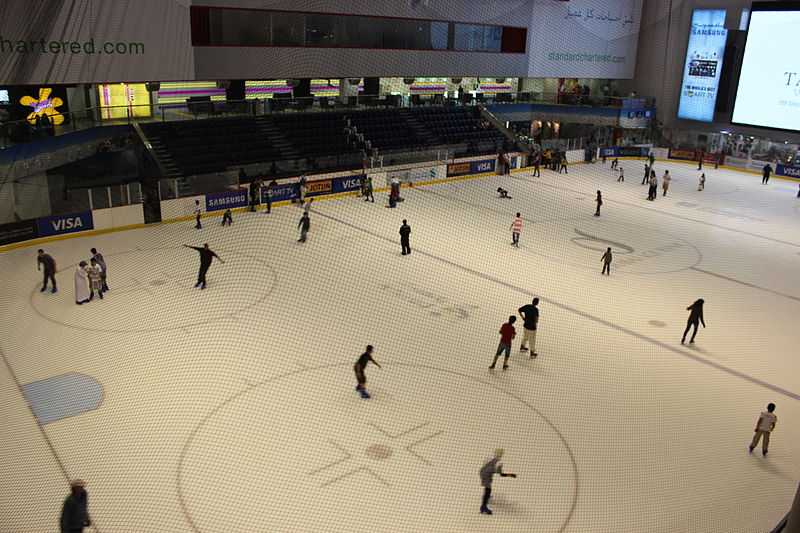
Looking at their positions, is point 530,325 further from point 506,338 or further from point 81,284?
point 81,284

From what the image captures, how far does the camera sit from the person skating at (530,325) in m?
9.66

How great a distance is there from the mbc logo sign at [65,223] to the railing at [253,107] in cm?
195

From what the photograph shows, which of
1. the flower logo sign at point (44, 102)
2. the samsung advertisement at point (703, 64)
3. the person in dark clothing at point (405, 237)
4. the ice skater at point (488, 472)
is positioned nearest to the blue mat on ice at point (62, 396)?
the ice skater at point (488, 472)

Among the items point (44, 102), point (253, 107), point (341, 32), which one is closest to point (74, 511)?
point (44, 102)

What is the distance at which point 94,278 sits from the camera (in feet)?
37.2

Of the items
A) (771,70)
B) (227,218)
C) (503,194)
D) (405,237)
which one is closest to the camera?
(405,237)

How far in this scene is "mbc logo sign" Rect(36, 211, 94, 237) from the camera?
14.7 metres

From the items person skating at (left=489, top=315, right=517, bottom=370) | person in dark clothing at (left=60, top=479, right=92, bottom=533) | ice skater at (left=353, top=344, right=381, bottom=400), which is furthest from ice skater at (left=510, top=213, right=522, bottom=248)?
person in dark clothing at (left=60, top=479, right=92, bottom=533)

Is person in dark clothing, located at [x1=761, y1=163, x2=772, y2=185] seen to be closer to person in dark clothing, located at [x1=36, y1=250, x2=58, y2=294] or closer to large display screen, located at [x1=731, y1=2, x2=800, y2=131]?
large display screen, located at [x1=731, y1=2, x2=800, y2=131]

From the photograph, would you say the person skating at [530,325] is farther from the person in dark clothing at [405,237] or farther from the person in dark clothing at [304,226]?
the person in dark clothing at [304,226]

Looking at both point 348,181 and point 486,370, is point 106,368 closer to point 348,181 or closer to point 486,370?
point 486,370

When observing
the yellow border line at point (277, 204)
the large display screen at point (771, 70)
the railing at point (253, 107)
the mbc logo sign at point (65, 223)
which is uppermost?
the large display screen at point (771, 70)

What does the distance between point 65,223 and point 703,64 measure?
26.8 metres

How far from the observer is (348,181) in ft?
66.8
